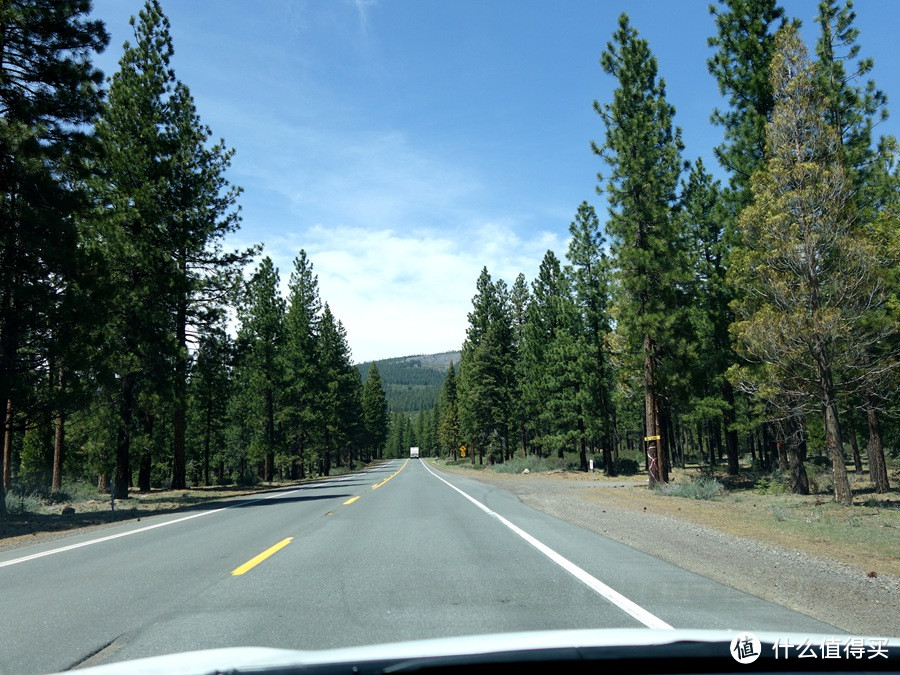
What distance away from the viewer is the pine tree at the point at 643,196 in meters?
25.5

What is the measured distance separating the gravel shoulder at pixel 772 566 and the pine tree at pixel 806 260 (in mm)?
5764

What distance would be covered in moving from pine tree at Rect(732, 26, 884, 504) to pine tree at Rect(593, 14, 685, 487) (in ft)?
22.3

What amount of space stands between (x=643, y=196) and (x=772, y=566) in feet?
67.1

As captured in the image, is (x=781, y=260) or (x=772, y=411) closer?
(x=781, y=260)

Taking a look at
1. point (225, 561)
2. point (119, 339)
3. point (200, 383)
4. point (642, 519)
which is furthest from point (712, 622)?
point (200, 383)

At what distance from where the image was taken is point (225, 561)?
8430 millimetres

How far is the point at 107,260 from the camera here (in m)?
22.0

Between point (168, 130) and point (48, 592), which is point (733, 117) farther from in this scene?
point (48, 592)

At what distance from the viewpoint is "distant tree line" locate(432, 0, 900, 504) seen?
57.1ft

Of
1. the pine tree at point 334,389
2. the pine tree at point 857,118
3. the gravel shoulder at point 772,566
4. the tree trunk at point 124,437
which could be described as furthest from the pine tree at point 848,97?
the pine tree at point 334,389

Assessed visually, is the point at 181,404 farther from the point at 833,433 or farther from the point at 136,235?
the point at 833,433

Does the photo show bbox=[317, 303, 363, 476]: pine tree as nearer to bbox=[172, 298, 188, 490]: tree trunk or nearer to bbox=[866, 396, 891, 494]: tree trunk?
bbox=[172, 298, 188, 490]: tree trunk

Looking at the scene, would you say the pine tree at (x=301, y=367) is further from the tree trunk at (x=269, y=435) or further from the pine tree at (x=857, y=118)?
the pine tree at (x=857, y=118)

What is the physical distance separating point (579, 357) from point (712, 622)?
113 ft
